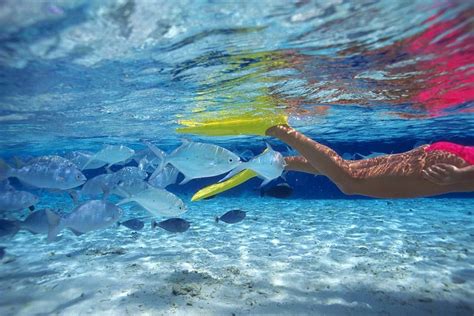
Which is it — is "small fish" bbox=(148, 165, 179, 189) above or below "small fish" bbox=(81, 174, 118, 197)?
above

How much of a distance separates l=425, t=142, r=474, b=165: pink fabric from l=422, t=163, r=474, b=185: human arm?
2.57ft

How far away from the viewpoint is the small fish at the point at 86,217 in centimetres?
687

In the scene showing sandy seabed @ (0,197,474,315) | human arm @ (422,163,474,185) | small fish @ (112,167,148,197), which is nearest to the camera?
human arm @ (422,163,474,185)

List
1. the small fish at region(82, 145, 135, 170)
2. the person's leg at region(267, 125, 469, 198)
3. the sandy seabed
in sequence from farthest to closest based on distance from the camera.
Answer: the small fish at region(82, 145, 135, 170)
the person's leg at region(267, 125, 469, 198)
the sandy seabed

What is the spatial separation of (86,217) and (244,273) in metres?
3.96

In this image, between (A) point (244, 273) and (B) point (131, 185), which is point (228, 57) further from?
(A) point (244, 273)

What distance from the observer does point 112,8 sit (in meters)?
5.96

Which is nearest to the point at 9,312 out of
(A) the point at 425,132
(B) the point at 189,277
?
(B) the point at 189,277

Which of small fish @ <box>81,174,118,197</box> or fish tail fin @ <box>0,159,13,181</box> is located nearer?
fish tail fin @ <box>0,159,13,181</box>

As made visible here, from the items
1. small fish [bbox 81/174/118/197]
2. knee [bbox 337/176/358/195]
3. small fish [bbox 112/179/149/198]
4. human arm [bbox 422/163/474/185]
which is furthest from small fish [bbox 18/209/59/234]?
human arm [bbox 422/163/474/185]

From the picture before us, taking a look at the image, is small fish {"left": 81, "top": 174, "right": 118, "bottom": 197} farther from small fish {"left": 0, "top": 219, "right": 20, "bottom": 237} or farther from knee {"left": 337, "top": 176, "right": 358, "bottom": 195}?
knee {"left": 337, "top": 176, "right": 358, "bottom": 195}

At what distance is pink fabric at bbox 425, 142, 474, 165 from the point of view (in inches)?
231

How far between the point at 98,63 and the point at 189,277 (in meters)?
6.62

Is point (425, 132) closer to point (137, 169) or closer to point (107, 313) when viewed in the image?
point (137, 169)
